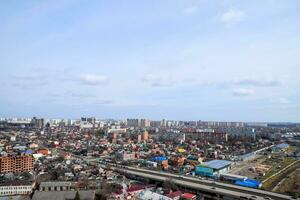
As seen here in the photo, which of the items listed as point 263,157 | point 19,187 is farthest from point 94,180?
point 263,157

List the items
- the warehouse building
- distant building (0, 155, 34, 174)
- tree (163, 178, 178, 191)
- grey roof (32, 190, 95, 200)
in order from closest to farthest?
grey roof (32, 190, 95, 200) < tree (163, 178, 178, 191) < distant building (0, 155, 34, 174) < the warehouse building

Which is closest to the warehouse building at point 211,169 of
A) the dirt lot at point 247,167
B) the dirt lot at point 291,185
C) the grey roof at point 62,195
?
the dirt lot at point 247,167

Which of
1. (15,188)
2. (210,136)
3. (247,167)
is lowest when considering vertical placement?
(15,188)

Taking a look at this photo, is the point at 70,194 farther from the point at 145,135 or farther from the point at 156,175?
the point at 145,135

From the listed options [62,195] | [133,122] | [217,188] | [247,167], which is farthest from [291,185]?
[133,122]

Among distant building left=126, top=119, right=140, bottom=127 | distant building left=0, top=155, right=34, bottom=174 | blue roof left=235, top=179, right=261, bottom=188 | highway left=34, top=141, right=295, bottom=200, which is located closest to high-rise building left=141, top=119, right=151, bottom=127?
distant building left=126, top=119, right=140, bottom=127

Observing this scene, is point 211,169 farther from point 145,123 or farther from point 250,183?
point 145,123

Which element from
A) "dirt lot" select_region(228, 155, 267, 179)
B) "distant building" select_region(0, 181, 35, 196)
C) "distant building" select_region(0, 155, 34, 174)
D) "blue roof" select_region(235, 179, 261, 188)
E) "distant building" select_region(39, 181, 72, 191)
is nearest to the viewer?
Result: "distant building" select_region(39, 181, 72, 191)

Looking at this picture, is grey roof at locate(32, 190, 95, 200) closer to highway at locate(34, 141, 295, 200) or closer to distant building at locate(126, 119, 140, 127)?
highway at locate(34, 141, 295, 200)

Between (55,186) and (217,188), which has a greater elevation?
(55,186)

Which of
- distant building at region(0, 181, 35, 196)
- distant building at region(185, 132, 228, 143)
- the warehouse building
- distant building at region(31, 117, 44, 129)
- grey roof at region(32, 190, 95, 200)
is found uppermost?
distant building at region(31, 117, 44, 129)

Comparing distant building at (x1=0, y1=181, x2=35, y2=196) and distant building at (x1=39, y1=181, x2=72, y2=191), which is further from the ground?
distant building at (x1=39, y1=181, x2=72, y2=191)
